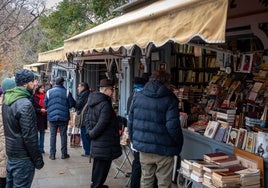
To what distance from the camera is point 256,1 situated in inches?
205

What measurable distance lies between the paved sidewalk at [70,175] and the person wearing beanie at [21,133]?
7.53 feet

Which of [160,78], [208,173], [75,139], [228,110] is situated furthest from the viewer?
[75,139]

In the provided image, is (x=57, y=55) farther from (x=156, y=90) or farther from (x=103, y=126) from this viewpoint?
(x=156, y=90)

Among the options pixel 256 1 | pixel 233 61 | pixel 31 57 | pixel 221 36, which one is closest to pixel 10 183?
pixel 221 36

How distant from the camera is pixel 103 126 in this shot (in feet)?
18.1

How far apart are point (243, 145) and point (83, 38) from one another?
3.38 metres

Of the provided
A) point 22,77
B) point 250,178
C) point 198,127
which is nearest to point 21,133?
point 22,77

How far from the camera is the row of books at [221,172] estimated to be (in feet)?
12.2

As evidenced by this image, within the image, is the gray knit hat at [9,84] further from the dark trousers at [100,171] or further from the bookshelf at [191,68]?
the bookshelf at [191,68]

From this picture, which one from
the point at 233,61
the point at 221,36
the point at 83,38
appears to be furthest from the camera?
Result: the point at 83,38

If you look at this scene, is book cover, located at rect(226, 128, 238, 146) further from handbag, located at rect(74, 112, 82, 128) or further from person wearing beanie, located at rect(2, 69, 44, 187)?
Answer: handbag, located at rect(74, 112, 82, 128)

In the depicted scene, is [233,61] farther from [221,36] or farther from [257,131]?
[221,36]

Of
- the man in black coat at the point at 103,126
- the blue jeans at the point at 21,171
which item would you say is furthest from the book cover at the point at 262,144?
the blue jeans at the point at 21,171

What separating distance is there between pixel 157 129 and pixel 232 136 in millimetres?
977
